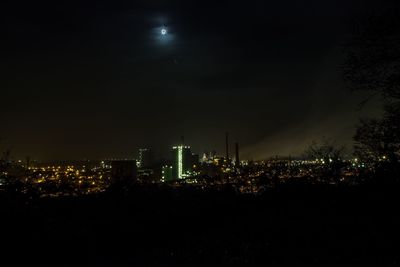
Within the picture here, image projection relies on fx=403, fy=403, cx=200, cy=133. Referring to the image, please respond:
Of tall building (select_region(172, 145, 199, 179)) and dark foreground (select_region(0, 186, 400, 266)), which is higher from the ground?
tall building (select_region(172, 145, 199, 179))

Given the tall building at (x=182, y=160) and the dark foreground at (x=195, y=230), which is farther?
the tall building at (x=182, y=160)

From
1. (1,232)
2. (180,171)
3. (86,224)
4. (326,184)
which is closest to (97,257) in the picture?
(86,224)

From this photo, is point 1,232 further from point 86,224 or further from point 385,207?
point 385,207

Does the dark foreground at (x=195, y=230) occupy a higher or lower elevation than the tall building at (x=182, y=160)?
lower

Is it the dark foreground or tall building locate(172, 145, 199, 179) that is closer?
the dark foreground
